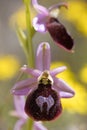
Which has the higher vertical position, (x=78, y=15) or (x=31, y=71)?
(x=78, y=15)

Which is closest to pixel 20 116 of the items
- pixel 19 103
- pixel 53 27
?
pixel 19 103

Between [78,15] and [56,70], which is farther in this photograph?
[78,15]

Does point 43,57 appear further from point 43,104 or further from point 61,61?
point 61,61

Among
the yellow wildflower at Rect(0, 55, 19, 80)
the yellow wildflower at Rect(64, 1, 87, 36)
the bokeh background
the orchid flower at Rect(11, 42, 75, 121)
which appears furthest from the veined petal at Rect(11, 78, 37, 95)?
the yellow wildflower at Rect(64, 1, 87, 36)

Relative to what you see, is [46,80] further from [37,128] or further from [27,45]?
[37,128]

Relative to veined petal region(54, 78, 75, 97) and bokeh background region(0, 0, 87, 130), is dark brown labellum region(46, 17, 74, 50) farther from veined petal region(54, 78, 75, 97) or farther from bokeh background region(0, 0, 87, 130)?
bokeh background region(0, 0, 87, 130)

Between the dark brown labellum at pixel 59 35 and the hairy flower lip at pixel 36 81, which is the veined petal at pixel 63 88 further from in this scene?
the dark brown labellum at pixel 59 35

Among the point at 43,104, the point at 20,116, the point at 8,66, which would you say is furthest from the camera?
the point at 8,66
